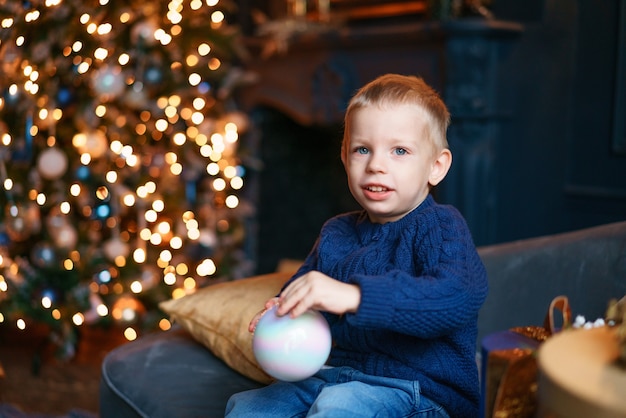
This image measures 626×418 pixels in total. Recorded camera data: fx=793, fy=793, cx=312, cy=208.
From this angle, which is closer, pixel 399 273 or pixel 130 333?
pixel 399 273

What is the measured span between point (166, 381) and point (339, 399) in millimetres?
662

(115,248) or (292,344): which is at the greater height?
(292,344)

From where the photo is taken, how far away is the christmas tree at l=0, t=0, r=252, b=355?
3.28m

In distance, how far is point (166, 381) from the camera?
6.57 feet

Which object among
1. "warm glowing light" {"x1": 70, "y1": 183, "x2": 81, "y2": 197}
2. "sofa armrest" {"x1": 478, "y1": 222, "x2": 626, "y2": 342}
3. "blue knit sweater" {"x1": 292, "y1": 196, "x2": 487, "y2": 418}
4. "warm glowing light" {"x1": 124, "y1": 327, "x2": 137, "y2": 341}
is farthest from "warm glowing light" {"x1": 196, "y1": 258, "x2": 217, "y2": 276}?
"blue knit sweater" {"x1": 292, "y1": 196, "x2": 487, "y2": 418}

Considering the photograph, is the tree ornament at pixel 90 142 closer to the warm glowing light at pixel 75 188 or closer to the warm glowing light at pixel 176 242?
the warm glowing light at pixel 75 188

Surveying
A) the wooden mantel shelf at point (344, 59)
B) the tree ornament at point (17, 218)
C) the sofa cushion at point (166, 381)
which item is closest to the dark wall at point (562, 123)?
the wooden mantel shelf at point (344, 59)

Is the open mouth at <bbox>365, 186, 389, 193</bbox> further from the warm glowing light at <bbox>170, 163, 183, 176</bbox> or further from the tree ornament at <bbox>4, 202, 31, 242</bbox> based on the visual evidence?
the warm glowing light at <bbox>170, 163, 183, 176</bbox>

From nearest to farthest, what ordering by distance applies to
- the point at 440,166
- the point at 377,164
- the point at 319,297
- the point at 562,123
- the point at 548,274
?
the point at 319,297 → the point at 377,164 → the point at 440,166 → the point at 548,274 → the point at 562,123

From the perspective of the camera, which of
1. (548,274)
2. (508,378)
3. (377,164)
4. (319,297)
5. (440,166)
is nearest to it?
(508,378)

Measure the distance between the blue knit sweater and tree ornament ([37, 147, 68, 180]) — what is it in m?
1.84

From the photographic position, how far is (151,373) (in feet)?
6.72

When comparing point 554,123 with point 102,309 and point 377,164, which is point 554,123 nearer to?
point 377,164

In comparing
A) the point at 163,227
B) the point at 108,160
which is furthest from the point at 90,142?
the point at 163,227
